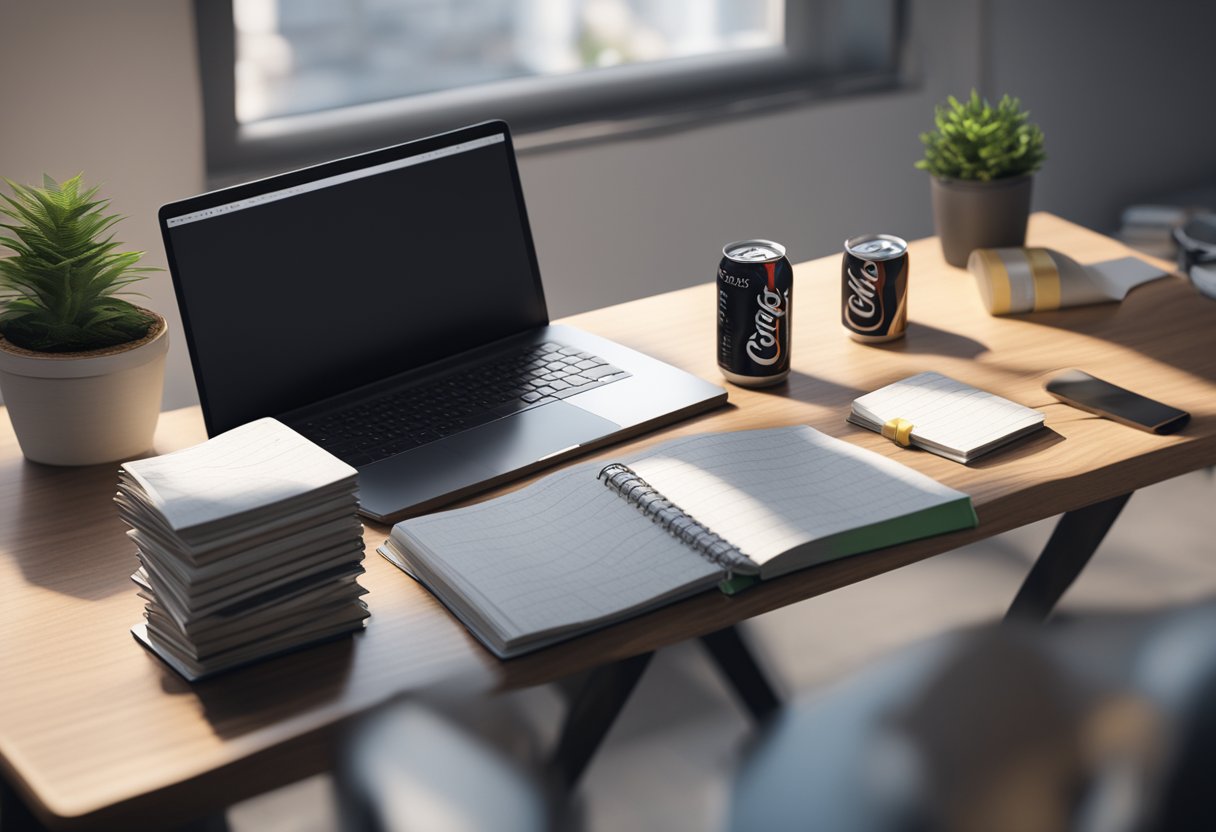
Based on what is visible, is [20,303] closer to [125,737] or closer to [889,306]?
[125,737]

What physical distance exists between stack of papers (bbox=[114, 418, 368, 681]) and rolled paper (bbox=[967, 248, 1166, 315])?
900mm

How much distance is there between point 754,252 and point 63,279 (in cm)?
69

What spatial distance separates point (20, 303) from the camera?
1284 mm

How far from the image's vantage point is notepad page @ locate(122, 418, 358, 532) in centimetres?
90

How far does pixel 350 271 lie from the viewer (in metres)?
1.35

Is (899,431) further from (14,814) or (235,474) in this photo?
(14,814)

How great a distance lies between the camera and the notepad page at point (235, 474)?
0.90m

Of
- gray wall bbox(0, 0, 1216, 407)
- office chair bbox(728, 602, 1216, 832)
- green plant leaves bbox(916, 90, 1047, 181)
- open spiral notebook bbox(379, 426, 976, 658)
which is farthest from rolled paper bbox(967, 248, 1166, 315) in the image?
gray wall bbox(0, 0, 1216, 407)

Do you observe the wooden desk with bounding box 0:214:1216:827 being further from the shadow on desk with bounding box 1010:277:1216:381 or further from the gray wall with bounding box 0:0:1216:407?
the gray wall with bounding box 0:0:1216:407

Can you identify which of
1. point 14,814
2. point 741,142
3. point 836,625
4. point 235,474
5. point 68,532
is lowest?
point 836,625

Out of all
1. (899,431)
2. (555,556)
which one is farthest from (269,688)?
(899,431)

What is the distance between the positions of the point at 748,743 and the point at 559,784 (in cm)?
12

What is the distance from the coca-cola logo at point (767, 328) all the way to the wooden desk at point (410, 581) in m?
0.04

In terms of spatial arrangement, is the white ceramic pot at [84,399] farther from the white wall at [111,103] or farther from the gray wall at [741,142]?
the gray wall at [741,142]
